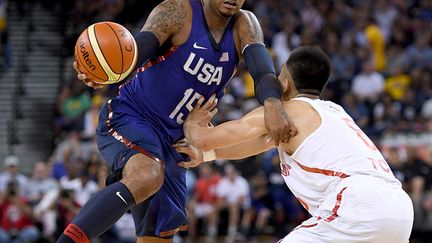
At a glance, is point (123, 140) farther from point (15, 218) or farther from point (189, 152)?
point (15, 218)

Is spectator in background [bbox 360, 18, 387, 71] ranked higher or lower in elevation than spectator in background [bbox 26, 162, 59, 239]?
higher

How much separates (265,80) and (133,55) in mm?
972

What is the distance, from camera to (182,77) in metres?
6.50

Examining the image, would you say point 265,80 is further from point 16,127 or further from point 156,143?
point 16,127

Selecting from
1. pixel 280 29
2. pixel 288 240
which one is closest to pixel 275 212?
pixel 280 29

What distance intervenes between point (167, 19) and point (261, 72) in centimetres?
81

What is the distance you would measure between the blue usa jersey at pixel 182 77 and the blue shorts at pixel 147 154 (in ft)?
0.38

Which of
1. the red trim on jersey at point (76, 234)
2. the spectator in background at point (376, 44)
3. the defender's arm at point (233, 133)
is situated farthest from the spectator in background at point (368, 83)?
the red trim on jersey at point (76, 234)

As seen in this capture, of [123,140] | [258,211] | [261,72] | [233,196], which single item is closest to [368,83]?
[258,211]

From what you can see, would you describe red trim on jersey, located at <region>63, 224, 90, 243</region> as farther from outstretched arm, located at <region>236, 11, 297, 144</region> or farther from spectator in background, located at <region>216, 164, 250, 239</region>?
spectator in background, located at <region>216, 164, 250, 239</region>

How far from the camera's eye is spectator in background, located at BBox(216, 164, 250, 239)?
45.9 ft

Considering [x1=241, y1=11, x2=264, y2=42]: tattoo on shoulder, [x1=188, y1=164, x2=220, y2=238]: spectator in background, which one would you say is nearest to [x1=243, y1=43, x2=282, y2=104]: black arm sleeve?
[x1=241, y1=11, x2=264, y2=42]: tattoo on shoulder

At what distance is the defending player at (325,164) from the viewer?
17.2ft

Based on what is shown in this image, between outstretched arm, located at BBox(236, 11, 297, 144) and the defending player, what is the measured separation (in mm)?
67
